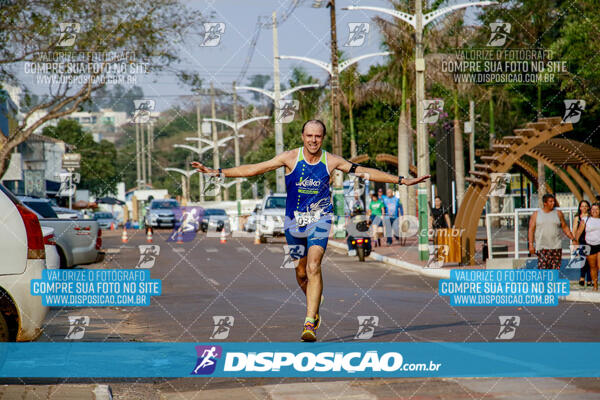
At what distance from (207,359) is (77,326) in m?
4.09

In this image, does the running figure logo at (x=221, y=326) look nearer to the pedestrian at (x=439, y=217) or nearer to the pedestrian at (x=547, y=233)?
the pedestrian at (x=547, y=233)

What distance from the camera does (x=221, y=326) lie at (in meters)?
11.3

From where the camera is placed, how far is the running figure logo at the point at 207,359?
788 centimetres

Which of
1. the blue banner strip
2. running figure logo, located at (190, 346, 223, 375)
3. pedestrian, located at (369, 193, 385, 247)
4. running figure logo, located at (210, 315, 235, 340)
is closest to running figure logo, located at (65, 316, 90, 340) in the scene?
the blue banner strip

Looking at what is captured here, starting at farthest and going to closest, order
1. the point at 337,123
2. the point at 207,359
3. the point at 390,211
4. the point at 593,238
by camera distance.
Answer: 1. the point at 337,123
2. the point at 390,211
3. the point at 593,238
4. the point at 207,359

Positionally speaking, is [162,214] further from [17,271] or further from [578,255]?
[17,271]

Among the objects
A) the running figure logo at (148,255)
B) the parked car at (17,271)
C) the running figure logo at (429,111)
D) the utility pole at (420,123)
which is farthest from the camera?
the running figure logo at (148,255)

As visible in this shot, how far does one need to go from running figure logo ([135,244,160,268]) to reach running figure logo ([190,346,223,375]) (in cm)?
1554

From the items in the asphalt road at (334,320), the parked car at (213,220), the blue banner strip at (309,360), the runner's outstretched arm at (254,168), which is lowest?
the parked car at (213,220)

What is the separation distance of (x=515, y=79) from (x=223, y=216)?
2090 centimetres

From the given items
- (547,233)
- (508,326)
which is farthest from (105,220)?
(508,326)

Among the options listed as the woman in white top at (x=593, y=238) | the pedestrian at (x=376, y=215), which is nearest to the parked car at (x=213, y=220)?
the pedestrian at (x=376, y=215)

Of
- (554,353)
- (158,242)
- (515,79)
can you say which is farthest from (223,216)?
(554,353)

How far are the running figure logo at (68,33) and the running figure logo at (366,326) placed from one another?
17.3m
